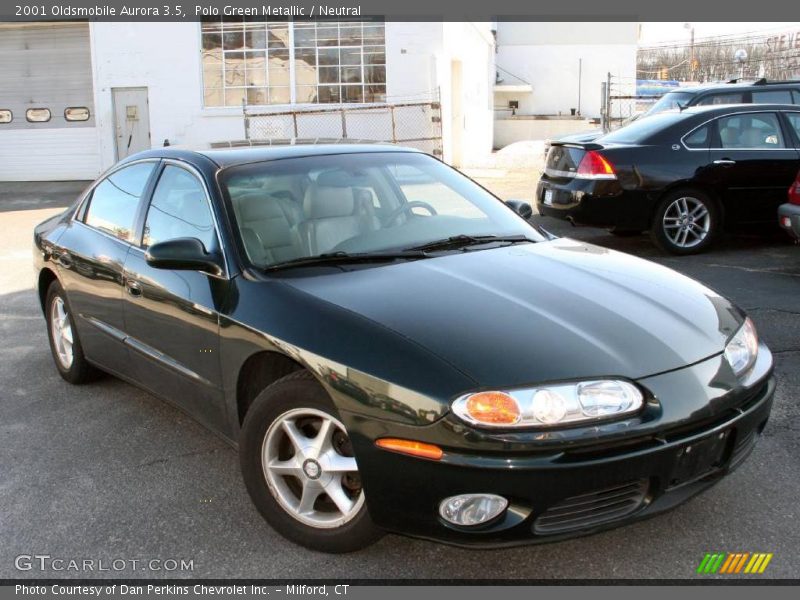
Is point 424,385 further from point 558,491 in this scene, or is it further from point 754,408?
point 754,408

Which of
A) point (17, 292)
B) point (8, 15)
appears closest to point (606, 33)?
point (8, 15)

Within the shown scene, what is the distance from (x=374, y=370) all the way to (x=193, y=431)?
1.97 meters

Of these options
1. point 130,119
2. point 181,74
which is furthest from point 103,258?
point 130,119

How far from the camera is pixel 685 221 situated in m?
8.76

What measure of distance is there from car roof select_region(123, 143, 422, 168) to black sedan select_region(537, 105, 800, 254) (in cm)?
457

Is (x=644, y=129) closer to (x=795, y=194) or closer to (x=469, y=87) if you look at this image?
(x=795, y=194)

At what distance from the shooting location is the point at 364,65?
19547 mm

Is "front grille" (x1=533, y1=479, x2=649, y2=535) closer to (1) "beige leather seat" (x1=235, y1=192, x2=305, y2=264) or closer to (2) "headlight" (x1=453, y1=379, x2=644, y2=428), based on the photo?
(2) "headlight" (x1=453, y1=379, x2=644, y2=428)

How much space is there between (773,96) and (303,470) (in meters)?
11.1

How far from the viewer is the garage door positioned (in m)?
20.3

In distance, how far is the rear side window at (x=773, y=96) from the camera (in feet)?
38.8

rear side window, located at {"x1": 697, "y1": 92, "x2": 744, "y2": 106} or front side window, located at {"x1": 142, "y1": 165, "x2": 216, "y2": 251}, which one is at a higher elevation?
rear side window, located at {"x1": 697, "y1": 92, "x2": 744, "y2": 106}

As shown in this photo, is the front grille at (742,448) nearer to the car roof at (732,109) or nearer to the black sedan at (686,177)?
the black sedan at (686,177)

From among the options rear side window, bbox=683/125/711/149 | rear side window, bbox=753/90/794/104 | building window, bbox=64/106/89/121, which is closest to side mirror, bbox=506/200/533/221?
rear side window, bbox=683/125/711/149
